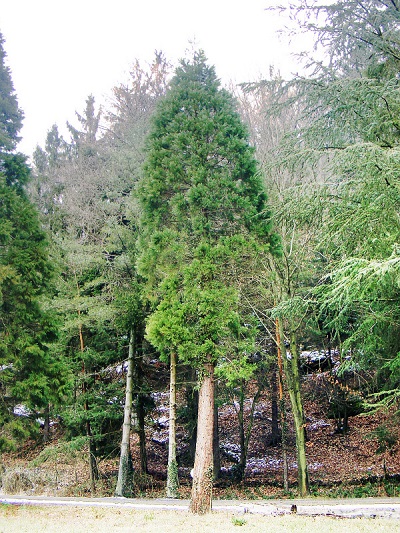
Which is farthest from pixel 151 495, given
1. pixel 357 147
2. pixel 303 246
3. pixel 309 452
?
pixel 357 147

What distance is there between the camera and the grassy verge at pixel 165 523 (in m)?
7.67

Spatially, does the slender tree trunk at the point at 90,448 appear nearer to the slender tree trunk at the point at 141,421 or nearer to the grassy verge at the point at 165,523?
the slender tree trunk at the point at 141,421

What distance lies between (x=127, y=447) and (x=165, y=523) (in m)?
6.48

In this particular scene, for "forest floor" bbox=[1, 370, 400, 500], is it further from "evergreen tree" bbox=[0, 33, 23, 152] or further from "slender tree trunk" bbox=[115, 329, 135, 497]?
"evergreen tree" bbox=[0, 33, 23, 152]

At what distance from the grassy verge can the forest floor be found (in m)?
4.63

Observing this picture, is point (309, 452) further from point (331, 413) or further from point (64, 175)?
point (64, 175)

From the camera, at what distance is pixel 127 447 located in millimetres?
14711

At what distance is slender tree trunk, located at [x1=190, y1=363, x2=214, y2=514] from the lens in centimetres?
949

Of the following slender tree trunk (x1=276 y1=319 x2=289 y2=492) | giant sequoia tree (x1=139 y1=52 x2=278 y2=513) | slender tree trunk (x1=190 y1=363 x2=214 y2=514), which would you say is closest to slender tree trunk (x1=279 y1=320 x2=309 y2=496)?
slender tree trunk (x1=276 y1=319 x2=289 y2=492)

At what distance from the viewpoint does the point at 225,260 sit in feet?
35.2

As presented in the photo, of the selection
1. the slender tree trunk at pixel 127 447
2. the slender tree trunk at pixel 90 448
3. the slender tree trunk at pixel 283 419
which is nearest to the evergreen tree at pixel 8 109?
the slender tree trunk at pixel 90 448

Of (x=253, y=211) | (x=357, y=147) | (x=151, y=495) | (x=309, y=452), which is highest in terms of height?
(x=253, y=211)

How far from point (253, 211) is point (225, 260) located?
Answer: 4.68 feet

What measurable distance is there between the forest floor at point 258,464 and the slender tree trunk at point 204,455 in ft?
16.4
